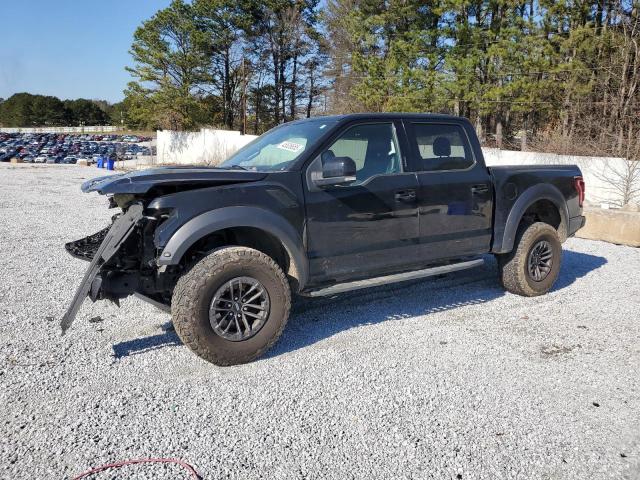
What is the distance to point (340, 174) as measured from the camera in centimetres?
409

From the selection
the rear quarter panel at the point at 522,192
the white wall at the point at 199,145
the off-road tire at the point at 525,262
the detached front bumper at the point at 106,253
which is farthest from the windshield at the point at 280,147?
the white wall at the point at 199,145

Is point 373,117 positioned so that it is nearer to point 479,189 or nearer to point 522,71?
point 479,189

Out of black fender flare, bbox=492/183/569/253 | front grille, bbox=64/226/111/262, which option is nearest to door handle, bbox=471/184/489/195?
black fender flare, bbox=492/183/569/253

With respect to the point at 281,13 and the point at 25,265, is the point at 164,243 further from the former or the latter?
the point at 281,13

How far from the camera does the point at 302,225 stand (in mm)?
4125

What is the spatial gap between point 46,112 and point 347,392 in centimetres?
15342

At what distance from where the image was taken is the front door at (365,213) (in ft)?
13.9

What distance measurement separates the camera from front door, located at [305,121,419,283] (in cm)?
423

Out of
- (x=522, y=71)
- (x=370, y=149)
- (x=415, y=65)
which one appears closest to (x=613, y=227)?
(x=370, y=149)

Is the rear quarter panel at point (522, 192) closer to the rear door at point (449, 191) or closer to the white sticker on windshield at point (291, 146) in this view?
the rear door at point (449, 191)

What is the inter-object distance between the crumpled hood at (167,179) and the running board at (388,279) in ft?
3.52

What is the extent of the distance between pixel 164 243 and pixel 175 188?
438 mm

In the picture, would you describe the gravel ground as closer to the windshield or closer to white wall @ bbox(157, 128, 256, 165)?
the windshield


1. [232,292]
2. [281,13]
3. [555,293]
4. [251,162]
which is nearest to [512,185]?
[555,293]
